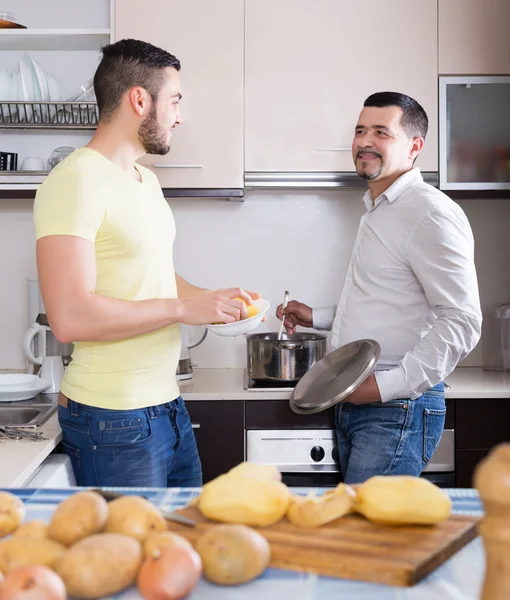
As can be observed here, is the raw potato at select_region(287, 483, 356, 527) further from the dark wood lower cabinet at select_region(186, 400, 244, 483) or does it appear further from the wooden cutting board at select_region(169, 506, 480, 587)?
the dark wood lower cabinet at select_region(186, 400, 244, 483)

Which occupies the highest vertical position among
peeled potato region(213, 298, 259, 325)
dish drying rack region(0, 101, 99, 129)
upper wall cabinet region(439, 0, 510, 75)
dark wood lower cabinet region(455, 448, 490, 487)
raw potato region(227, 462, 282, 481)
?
upper wall cabinet region(439, 0, 510, 75)

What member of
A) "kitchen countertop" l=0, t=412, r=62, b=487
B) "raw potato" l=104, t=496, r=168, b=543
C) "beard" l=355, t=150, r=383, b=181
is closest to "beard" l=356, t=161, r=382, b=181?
"beard" l=355, t=150, r=383, b=181

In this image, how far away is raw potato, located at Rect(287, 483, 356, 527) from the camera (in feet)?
2.80

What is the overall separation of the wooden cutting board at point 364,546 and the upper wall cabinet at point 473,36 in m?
1.95

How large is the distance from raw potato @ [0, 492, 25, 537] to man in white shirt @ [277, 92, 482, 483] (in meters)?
1.11

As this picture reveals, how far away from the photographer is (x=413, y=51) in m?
2.49

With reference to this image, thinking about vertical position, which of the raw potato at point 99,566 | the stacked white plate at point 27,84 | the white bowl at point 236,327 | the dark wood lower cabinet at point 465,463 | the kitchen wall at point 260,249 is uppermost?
the stacked white plate at point 27,84

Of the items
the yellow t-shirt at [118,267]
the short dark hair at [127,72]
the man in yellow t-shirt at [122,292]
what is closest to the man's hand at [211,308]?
the man in yellow t-shirt at [122,292]

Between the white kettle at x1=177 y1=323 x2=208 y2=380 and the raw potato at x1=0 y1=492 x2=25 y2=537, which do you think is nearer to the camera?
the raw potato at x1=0 y1=492 x2=25 y2=537

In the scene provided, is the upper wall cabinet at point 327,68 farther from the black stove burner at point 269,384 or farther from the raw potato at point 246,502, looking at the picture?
the raw potato at point 246,502

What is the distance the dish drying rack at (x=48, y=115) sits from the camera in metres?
2.56

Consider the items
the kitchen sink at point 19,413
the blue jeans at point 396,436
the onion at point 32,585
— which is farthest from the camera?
the kitchen sink at point 19,413

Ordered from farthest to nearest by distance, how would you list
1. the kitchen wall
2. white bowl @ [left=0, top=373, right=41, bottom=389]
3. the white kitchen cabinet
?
the kitchen wall
the white kitchen cabinet
white bowl @ [left=0, top=373, right=41, bottom=389]

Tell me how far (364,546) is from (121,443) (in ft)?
2.92
